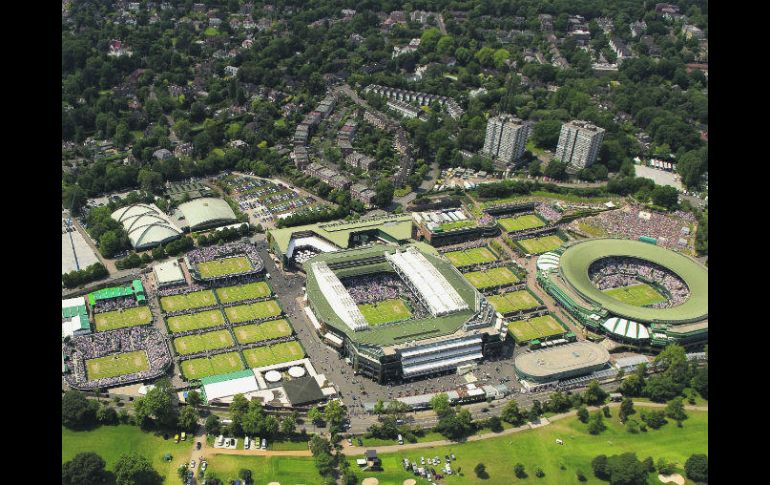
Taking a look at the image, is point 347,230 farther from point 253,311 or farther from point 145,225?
point 145,225

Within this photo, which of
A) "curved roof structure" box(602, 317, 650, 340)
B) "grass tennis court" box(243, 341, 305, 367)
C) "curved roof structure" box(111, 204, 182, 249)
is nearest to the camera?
"grass tennis court" box(243, 341, 305, 367)

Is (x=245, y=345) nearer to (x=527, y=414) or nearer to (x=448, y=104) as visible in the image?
(x=527, y=414)

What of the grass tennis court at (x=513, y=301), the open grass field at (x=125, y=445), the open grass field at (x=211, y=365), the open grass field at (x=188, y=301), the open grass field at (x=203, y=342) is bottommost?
the open grass field at (x=125, y=445)

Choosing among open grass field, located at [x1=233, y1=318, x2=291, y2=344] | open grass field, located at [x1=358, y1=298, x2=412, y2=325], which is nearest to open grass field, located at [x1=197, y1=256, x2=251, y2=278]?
open grass field, located at [x1=233, y1=318, x2=291, y2=344]

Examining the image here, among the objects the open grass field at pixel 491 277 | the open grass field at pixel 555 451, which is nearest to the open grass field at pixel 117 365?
the open grass field at pixel 555 451

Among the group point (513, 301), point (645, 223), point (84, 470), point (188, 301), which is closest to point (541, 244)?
point (513, 301)

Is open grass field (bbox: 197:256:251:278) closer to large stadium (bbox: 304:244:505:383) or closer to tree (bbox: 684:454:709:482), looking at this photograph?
large stadium (bbox: 304:244:505:383)

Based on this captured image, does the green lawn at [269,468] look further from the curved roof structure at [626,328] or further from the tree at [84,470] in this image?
the curved roof structure at [626,328]
